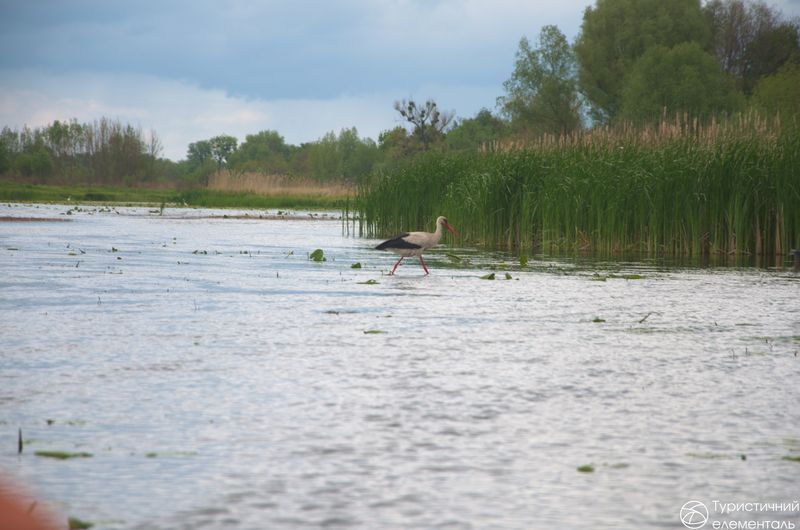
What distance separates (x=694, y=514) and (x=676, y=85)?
77.0 m

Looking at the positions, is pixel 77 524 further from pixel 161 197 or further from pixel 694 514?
pixel 161 197

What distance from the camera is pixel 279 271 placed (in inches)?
680

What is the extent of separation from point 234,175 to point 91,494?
228 feet

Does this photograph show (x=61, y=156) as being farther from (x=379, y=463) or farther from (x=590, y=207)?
(x=379, y=463)

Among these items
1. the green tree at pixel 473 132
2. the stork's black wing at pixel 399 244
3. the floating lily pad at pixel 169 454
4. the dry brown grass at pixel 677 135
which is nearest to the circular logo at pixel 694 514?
the floating lily pad at pixel 169 454

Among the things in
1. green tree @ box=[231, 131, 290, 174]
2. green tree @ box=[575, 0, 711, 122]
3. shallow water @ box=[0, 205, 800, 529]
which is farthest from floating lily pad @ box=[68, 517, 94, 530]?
green tree @ box=[231, 131, 290, 174]

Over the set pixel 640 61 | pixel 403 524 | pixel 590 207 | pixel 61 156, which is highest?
pixel 640 61

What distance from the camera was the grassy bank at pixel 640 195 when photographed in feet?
69.7

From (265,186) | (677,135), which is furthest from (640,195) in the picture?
(265,186)

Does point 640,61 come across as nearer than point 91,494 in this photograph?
No

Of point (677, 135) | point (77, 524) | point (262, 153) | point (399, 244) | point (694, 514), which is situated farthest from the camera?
point (262, 153)

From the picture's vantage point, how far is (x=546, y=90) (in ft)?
314

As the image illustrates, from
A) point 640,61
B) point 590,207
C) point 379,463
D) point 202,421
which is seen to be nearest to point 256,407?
point 202,421

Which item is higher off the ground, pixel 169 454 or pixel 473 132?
pixel 473 132
